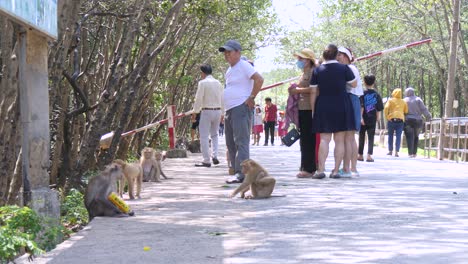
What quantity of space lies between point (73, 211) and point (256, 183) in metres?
2.20

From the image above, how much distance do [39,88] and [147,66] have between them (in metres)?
6.12

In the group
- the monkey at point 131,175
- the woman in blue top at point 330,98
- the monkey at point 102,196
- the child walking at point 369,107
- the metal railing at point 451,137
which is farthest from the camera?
the metal railing at point 451,137

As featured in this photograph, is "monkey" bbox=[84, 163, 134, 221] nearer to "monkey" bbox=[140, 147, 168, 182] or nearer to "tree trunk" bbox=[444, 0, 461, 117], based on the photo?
"monkey" bbox=[140, 147, 168, 182]

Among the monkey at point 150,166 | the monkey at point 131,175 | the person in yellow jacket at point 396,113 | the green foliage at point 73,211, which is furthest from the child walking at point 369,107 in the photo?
the green foliage at point 73,211

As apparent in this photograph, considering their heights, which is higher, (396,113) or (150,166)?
(396,113)

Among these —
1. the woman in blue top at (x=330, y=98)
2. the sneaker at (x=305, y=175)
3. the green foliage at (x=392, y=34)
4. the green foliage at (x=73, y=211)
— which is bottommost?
the green foliage at (x=73, y=211)

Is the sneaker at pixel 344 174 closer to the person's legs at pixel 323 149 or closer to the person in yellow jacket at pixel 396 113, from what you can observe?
the person's legs at pixel 323 149

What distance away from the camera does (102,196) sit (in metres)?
8.68

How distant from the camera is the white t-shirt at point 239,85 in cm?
1202

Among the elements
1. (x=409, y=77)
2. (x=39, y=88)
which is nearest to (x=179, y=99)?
(x=39, y=88)

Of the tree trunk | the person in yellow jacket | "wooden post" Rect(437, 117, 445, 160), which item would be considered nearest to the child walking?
the person in yellow jacket

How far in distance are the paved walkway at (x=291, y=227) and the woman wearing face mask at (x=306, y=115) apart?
117cm

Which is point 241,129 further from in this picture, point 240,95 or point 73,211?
point 73,211

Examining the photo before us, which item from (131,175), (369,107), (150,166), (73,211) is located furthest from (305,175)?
(369,107)
